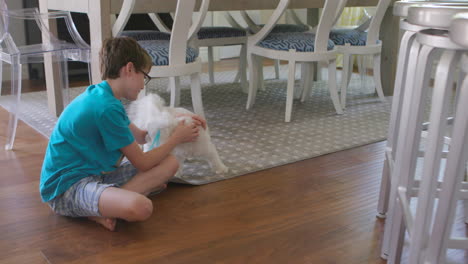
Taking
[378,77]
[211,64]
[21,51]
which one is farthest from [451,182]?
[211,64]

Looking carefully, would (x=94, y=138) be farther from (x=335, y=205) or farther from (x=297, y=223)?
(x=335, y=205)

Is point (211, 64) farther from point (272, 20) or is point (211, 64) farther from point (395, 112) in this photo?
point (395, 112)

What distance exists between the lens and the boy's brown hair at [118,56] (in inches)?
59.9

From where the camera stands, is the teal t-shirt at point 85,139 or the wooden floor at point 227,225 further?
the teal t-shirt at point 85,139

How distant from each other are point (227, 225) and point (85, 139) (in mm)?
536

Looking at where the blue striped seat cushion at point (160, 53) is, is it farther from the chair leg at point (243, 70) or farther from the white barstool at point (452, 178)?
the white barstool at point (452, 178)

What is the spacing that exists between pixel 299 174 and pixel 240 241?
62cm

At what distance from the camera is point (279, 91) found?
3.64m

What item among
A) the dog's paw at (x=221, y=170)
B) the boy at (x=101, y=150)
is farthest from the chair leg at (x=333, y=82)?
the boy at (x=101, y=150)

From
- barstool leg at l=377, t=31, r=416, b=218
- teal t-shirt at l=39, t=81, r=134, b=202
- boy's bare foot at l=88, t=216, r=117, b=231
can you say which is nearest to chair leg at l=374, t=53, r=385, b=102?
barstool leg at l=377, t=31, r=416, b=218

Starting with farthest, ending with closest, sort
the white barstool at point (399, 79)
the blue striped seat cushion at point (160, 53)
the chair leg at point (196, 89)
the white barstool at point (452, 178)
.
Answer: the chair leg at point (196, 89) → the blue striped seat cushion at point (160, 53) → the white barstool at point (399, 79) → the white barstool at point (452, 178)

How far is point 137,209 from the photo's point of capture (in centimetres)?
147

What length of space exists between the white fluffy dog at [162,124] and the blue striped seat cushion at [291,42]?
42.5 inches

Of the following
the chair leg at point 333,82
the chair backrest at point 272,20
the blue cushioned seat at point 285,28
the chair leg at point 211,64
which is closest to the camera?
the chair backrest at point 272,20
